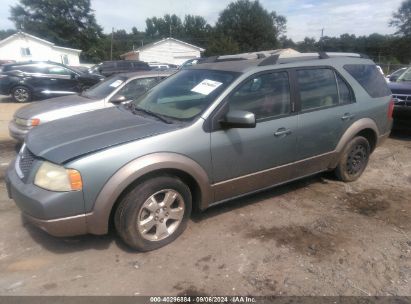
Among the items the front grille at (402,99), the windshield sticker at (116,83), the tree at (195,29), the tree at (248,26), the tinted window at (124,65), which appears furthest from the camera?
the tree at (195,29)

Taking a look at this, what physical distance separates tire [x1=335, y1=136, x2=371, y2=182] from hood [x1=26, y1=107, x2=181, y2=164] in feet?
8.77

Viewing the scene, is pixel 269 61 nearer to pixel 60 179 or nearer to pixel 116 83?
pixel 60 179

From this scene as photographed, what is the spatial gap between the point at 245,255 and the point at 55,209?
1741 mm

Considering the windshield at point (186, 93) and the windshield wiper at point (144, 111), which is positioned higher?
the windshield at point (186, 93)

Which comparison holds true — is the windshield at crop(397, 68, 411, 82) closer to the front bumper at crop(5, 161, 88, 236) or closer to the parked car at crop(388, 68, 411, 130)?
the parked car at crop(388, 68, 411, 130)

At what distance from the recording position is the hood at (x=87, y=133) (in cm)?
309

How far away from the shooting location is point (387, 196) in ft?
16.0

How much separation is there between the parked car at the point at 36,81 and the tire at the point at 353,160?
34.8 ft

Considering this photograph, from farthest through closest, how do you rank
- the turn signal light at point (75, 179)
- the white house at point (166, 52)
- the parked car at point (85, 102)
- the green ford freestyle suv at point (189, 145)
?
the white house at point (166, 52), the parked car at point (85, 102), the green ford freestyle suv at point (189, 145), the turn signal light at point (75, 179)

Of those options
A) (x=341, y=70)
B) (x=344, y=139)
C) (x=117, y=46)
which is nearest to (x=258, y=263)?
(x=344, y=139)

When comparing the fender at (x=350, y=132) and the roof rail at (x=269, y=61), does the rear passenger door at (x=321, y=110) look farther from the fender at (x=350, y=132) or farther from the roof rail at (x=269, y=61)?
the roof rail at (x=269, y=61)

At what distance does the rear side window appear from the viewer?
16.2ft

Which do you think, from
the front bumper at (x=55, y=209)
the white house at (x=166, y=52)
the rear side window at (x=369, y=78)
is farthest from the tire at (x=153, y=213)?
the white house at (x=166, y=52)

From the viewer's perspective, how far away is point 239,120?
345cm
